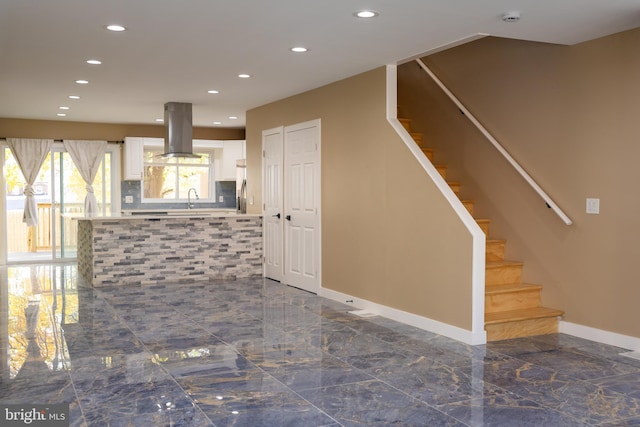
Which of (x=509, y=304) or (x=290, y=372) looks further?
(x=509, y=304)

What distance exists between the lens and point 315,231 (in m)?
7.23

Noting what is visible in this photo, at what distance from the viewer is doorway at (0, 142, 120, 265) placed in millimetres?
10141

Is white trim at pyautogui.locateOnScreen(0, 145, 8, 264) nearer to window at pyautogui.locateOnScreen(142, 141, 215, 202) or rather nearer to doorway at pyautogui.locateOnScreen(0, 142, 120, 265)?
doorway at pyautogui.locateOnScreen(0, 142, 120, 265)

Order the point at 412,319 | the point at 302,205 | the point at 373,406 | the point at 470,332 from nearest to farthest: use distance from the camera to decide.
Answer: the point at 373,406 → the point at 470,332 → the point at 412,319 → the point at 302,205

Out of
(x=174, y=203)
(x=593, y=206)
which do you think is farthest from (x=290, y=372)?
(x=174, y=203)

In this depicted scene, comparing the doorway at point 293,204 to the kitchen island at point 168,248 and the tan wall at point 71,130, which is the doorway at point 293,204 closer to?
the kitchen island at point 168,248

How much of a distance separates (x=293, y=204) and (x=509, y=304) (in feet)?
10.6

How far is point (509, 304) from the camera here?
5.35m

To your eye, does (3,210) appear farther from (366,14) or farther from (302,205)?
(366,14)

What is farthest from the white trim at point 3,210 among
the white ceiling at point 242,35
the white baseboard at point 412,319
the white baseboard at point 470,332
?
the white baseboard at point 470,332

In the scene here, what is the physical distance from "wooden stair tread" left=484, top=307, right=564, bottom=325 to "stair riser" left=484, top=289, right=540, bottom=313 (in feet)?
0.16

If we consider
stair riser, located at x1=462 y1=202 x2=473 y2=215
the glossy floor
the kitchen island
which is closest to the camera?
the glossy floor

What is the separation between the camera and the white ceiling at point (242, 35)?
13.3 ft

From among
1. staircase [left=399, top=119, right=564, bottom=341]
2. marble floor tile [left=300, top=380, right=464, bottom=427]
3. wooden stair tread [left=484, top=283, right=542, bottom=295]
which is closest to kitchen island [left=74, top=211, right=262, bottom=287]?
staircase [left=399, top=119, right=564, bottom=341]
